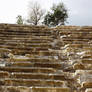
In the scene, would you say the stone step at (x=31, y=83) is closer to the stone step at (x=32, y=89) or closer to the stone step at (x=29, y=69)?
the stone step at (x=32, y=89)

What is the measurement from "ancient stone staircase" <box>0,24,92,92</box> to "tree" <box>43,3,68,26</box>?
1506 centimetres

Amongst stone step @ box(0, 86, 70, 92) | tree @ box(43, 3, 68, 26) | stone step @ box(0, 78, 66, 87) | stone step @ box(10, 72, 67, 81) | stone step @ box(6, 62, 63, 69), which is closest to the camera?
stone step @ box(0, 86, 70, 92)

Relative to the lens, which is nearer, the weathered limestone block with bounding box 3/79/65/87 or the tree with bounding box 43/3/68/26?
the weathered limestone block with bounding box 3/79/65/87

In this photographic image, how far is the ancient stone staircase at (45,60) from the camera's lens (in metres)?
1.93

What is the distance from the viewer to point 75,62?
248cm

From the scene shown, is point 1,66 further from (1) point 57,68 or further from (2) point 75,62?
(2) point 75,62

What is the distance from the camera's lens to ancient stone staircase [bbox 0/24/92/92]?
1.93 meters

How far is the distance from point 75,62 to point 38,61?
364mm

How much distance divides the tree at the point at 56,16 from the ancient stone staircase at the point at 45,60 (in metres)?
15.1

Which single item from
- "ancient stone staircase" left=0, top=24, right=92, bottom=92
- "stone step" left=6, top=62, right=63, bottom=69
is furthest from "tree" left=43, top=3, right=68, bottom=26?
"stone step" left=6, top=62, right=63, bottom=69

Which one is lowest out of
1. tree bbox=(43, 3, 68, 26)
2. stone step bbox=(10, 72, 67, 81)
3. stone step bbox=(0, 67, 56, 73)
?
stone step bbox=(10, 72, 67, 81)

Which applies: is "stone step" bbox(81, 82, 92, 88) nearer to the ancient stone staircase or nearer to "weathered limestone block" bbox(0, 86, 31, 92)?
the ancient stone staircase

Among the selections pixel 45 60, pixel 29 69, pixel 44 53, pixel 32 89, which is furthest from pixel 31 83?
pixel 44 53

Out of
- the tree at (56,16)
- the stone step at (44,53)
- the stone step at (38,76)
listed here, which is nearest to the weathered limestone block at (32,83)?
the stone step at (38,76)
